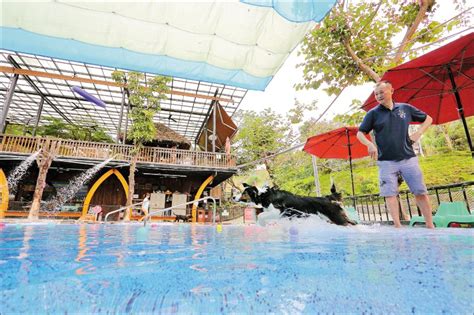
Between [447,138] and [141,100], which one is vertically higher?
[141,100]

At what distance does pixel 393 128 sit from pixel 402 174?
611 mm

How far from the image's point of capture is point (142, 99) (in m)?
13.0

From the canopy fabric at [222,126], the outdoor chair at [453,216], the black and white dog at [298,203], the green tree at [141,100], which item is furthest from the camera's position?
the canopy fabric at [222,126]

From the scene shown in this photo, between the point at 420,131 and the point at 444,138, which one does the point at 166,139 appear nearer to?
the point at 420,131

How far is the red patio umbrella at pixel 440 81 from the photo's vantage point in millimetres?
3361

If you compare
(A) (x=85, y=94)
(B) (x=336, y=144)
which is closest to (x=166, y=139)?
(A) (x=85, y=94)

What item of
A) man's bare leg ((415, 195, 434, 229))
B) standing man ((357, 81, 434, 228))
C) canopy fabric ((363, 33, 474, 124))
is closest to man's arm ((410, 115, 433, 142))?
standing man ((357, 81, 434, 228))

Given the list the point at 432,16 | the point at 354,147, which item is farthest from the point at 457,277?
the point at 432,16

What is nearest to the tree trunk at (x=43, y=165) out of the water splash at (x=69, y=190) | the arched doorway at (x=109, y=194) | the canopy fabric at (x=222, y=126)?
the water splash at (x=69, y=190)

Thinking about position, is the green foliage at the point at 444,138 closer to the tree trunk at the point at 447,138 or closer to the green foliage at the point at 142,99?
the tree trunk at the point at 447,138

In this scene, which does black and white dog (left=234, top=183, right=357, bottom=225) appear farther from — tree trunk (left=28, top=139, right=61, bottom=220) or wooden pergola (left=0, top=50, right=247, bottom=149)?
tree trunk (left=28, top=139, right=61, bottom=220)

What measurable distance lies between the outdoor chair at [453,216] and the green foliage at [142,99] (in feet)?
38.9

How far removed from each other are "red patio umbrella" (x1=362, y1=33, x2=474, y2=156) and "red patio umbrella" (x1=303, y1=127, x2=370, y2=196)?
153 cm

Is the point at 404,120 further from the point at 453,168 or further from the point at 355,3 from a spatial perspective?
the point at 453,168
